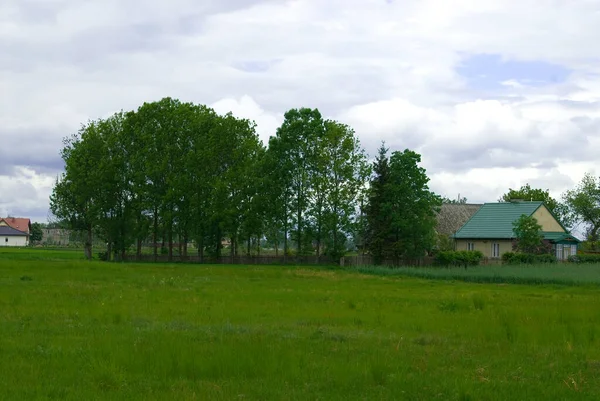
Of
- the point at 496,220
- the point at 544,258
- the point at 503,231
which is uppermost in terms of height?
the point at 496,220

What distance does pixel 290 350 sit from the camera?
13.9 meters

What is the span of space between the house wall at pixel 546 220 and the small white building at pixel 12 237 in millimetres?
128058

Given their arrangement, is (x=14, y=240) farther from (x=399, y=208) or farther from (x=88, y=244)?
(x=399, y=208)

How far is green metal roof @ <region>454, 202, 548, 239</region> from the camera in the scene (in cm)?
8169

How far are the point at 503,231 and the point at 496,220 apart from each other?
2.46 meters

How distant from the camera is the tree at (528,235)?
73.6 metres

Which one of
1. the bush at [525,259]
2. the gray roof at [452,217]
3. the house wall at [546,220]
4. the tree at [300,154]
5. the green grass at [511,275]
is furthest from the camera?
the gray roof at [452,217]

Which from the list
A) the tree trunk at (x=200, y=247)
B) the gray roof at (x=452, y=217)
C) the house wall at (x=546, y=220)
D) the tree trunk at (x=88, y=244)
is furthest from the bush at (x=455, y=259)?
the tree trunk at (x=88, y=244)

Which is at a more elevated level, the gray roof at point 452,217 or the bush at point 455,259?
the gray roof at point 452,217

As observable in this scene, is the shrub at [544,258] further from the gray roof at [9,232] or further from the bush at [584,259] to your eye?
the gray roof at [9,232]

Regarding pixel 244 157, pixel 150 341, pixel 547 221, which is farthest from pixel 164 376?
pixel 547 221

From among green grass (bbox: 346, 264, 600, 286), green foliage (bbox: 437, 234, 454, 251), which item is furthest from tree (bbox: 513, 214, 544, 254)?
green grass (bbox: 346, 264, 600, 286)

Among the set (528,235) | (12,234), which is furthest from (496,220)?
(12,234)

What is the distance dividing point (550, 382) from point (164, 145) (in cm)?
7104
